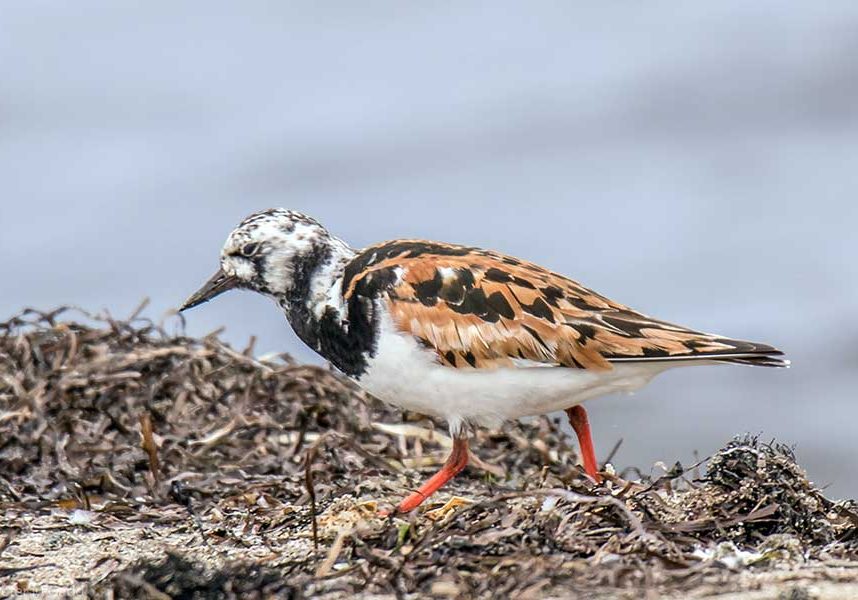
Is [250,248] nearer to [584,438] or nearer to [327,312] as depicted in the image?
[327,312]

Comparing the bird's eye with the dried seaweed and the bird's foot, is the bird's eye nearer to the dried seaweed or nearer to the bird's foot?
the dried seaweed

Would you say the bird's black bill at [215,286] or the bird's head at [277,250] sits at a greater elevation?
the bird's head at [277,250]

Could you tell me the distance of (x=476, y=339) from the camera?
11.8 feet

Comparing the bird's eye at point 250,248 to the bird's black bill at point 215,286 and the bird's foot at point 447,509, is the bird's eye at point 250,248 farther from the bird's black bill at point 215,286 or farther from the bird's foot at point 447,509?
the bird's foot at point 447,509

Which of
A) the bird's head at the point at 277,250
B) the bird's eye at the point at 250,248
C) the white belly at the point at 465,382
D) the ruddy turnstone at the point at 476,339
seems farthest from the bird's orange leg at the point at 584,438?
the bird's eye at the point at 250,248

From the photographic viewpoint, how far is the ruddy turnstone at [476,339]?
11.8 feet

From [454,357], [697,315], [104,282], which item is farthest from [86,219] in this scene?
[454,357]

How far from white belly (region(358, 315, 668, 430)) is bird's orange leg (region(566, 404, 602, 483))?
10.8 inches

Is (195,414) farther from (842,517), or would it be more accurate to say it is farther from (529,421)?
(842,517)

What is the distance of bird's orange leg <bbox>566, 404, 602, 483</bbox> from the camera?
12.7 ft

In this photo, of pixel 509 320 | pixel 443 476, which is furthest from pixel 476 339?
pixel 443 476

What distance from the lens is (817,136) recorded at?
1057 cm

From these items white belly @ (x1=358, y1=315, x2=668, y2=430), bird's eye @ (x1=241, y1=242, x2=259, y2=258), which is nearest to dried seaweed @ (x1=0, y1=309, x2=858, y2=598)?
white belly @ (x1=358, y1=315, x2=668, y2=430)

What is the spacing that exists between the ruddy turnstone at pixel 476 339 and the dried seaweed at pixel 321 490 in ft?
0.81
